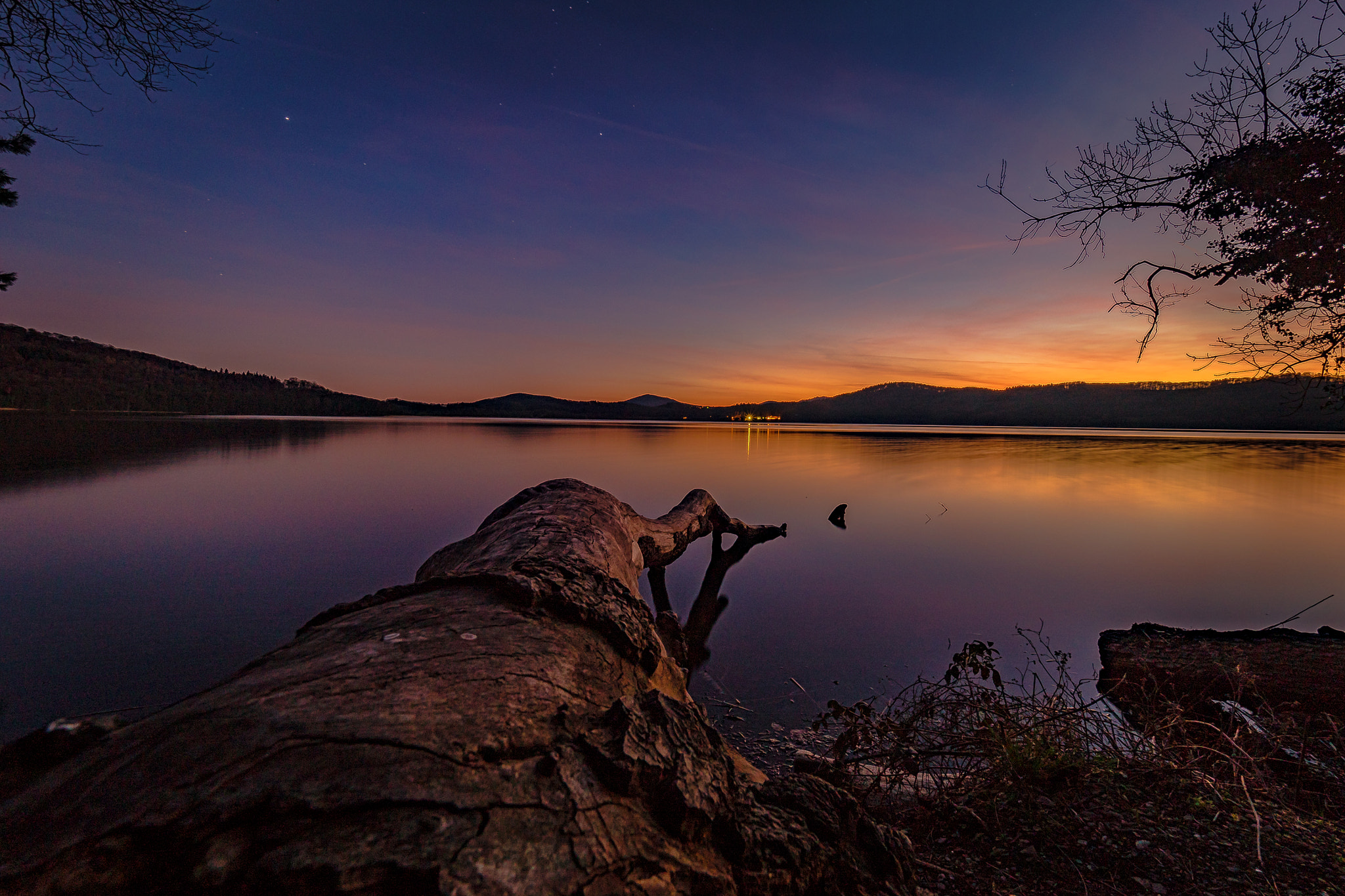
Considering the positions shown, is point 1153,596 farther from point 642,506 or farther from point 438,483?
point 438,483

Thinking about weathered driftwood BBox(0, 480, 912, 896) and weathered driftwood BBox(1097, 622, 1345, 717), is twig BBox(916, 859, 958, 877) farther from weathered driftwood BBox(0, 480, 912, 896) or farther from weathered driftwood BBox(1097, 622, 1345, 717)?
weathered driftwood BBox(1097, 622, 1345, 717)

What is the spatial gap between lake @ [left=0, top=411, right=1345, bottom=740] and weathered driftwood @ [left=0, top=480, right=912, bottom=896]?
9.23 ft

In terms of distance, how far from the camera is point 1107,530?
11445 millimetres

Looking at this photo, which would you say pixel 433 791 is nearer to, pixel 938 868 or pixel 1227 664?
pixel 938 868

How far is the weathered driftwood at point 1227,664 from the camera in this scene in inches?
164

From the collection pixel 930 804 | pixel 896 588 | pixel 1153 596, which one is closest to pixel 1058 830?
pixel 930 804

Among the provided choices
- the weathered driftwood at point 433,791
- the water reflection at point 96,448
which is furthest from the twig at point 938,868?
the water reflection at point 96,448

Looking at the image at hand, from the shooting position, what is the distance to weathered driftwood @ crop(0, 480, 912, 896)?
0.97 metres

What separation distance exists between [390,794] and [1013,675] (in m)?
5.58

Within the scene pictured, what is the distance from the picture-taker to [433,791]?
1146 mm

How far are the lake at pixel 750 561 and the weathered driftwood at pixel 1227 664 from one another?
57 cm

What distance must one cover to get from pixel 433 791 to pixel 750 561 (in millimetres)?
8180

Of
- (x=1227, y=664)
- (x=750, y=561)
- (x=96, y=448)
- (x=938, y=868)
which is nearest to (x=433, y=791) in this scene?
(x=938, y=868)

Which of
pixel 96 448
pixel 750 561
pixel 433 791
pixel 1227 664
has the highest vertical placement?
pixel 433 791
